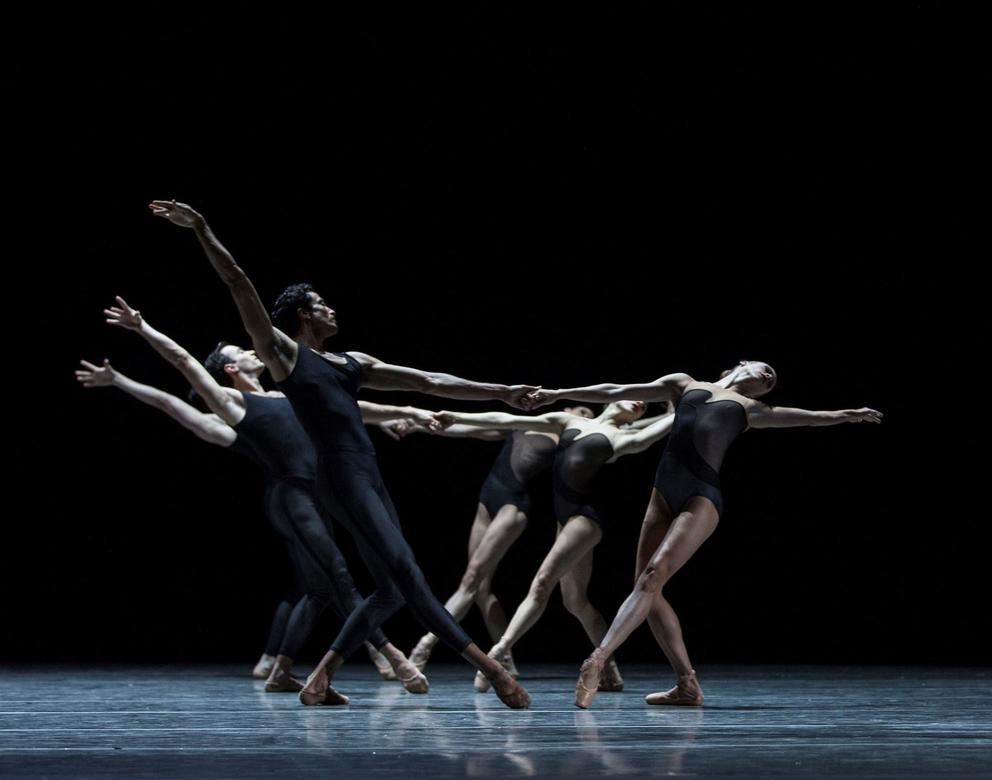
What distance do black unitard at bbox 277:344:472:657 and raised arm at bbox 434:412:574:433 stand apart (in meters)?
1.28

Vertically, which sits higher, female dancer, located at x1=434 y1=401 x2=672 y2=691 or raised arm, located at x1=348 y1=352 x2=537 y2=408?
raised arm, located at x1=348 y1=352 x2=537 y2=408

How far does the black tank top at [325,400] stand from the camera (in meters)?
4.41

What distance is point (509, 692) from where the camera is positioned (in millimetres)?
4242

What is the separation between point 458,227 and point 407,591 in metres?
4.50

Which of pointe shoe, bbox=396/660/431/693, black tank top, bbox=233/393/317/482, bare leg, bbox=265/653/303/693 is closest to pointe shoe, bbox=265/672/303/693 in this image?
bare leg, bbox=265/653/303/693

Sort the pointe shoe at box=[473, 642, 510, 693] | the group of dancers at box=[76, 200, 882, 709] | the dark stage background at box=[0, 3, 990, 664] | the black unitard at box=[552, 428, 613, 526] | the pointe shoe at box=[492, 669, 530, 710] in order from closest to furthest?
the pointe shoe at box=[492, 669, 530, 710]
the group of dancers at box=[76, 200, 882, 709]
the pointe shoe at box=[473, 642, 510, 693]
the black unitard at box=[552, 428, 613, 526]
the dark stage background at box=[0, 3, 990, 664]

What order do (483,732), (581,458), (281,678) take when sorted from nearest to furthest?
1. (483,732)
2. (281,678)
3. (581,458)

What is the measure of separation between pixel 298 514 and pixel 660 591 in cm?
166

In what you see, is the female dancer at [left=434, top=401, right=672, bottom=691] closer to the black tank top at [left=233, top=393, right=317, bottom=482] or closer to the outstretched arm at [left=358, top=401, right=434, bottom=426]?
the outstretched arm at [left=358, top=401, right=434, bottom=426]

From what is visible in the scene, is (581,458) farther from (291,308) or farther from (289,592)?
(291,308)

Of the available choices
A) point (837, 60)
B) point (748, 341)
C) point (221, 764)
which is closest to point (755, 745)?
point (221, 764)

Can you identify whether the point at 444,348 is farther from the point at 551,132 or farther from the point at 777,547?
the point at 777,547

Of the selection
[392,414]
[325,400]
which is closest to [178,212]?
[325,400]

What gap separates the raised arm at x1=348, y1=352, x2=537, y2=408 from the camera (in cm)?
447
